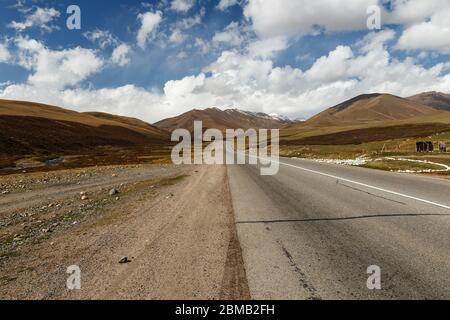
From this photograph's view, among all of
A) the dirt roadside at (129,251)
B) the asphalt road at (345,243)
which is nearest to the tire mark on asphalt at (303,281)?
the asphalt road at (345,243)

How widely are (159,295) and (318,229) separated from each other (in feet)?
16.3

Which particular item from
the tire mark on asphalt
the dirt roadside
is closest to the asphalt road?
the tire mark on asphalt

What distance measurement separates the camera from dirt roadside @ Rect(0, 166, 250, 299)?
226 inches

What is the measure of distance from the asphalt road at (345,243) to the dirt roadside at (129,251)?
0.58 meters

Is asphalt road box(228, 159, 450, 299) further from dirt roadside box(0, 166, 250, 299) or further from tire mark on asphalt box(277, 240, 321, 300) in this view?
dirt roadside box(0, 166, 250, 299)

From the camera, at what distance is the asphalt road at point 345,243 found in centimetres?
553

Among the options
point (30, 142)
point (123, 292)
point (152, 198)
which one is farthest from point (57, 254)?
point (30, 142)

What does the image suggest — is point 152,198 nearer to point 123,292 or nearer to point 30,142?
point 123,292

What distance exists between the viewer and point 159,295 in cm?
541

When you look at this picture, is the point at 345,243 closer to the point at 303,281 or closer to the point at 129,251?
the point at 303,281

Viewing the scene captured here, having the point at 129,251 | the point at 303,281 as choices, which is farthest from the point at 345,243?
the point at 129,251

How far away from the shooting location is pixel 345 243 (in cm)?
783
